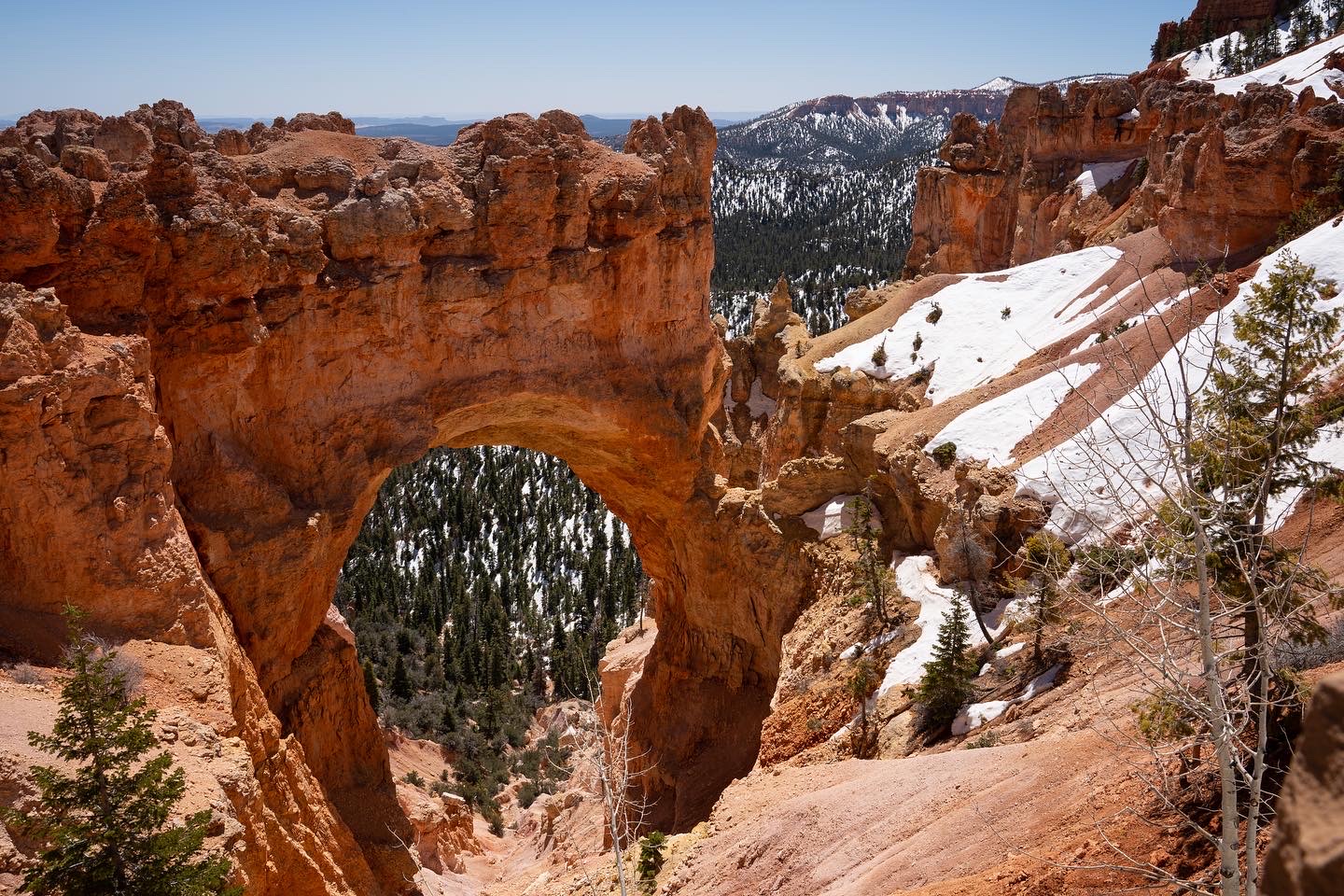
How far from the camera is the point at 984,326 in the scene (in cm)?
4053

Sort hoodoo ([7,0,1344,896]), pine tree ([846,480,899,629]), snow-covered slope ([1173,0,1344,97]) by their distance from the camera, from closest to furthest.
A: 1. hoodoo ([7,0,1344,896])
2. pine tree ([846,480,899,629])
3. snow-covered slope ([1173,0,1344,97])

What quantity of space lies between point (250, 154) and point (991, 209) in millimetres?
52434

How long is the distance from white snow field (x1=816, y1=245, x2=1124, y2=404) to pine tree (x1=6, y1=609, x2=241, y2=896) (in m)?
29.4

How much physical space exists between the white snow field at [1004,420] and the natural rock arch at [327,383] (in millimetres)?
6015

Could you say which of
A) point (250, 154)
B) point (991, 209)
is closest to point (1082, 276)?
point (991, 209)

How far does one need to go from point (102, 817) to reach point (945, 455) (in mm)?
20762

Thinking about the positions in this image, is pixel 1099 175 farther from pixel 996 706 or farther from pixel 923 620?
pixel 996 706

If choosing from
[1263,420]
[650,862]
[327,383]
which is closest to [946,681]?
[650,862]

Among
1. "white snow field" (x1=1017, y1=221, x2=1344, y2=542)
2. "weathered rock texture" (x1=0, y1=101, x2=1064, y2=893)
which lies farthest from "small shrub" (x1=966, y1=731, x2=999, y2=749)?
"weathered rock texture" (x1=0, y1=101, x2=1064, y2=893)

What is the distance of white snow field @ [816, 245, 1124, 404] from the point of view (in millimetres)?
36781

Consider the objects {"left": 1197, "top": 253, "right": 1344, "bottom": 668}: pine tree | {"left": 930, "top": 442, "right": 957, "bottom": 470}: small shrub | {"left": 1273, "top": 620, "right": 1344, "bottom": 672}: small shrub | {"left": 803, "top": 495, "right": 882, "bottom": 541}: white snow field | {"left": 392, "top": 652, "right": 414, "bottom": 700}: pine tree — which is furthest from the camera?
{"left": 392, "top": 652, "right": 414, "bottom": 700}: pine tree

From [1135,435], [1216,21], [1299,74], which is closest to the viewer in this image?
[1135,435]

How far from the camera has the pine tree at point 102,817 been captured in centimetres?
1118

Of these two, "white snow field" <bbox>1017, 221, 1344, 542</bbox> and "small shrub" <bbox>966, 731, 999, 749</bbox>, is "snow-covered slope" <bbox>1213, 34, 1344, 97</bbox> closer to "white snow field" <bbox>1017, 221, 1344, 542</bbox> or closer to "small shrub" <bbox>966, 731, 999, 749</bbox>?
"white snow field" <bbox>1017, 221, 1344, 542</bbox>
